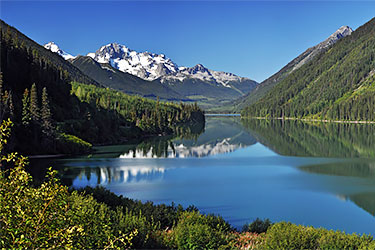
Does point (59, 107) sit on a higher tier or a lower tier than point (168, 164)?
higher

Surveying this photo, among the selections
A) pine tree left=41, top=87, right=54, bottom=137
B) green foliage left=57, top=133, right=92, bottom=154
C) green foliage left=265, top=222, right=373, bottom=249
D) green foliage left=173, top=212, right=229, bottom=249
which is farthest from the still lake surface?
green foliage left=173, top=212, right=229, bottom=249

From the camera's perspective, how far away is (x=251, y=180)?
153 feet

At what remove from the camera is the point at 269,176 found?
163 feet

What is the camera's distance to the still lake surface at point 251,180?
31062 mm

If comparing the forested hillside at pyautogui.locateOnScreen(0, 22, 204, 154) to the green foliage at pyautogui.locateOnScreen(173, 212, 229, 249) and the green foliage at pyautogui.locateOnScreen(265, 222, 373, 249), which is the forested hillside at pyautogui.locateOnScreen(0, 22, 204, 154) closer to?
the green foliage at pyautogui.locateOnScreen(173, 212, 229, 249)

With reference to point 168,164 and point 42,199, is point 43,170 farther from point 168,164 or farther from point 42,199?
point 42,199

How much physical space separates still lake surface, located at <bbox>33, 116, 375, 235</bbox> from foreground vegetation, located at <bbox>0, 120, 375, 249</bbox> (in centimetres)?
922

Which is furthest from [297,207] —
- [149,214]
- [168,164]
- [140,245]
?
[168,164]

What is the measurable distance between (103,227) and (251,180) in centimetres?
3908

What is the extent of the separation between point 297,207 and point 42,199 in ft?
93.8

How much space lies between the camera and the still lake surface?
102 feet

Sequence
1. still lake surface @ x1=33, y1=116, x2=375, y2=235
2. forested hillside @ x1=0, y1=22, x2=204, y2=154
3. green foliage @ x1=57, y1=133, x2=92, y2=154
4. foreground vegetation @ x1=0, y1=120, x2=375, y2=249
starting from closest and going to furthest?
foreground vegetation @ x1=0, y1=120, x2=375, y2=249, still lake surface @ x1=33, y1=116, x2=375, y2=235, forested hillside @ x1=0, y1=22, x2=204, y2=154, green foliage @ x1=57, y1=133, x2=92, y2=154

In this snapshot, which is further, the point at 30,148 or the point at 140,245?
the point at 30,148

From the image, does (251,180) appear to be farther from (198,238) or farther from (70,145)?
(70,145)
